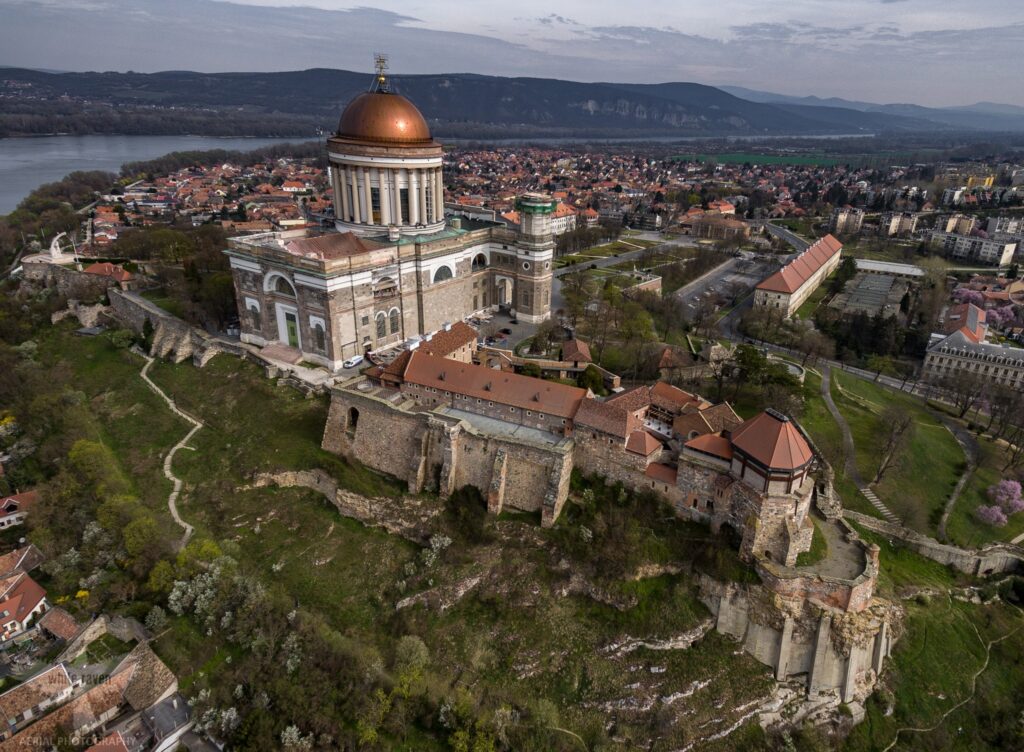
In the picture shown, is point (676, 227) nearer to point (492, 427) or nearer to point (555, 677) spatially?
point (492, 427)

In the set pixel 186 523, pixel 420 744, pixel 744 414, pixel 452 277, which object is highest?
pixel 452 277

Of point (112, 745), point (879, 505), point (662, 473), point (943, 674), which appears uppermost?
point (662, 473)

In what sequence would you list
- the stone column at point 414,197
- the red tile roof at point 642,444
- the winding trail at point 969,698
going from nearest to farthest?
1. the winding trail at point 969,698
2. the red tile roof at point 642,444
3. the stone column at point 414,197

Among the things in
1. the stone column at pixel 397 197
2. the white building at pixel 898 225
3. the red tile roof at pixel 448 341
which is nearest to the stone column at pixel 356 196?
the stone column at pixel 397 197

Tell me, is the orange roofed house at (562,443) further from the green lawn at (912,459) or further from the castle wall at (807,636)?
the green lawn at (912,459)

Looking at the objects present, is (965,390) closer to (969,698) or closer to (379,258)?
(969,698)

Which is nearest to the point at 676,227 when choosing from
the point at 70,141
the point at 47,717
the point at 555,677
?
the point at 555,677

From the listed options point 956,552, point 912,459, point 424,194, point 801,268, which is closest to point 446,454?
point 424,194
